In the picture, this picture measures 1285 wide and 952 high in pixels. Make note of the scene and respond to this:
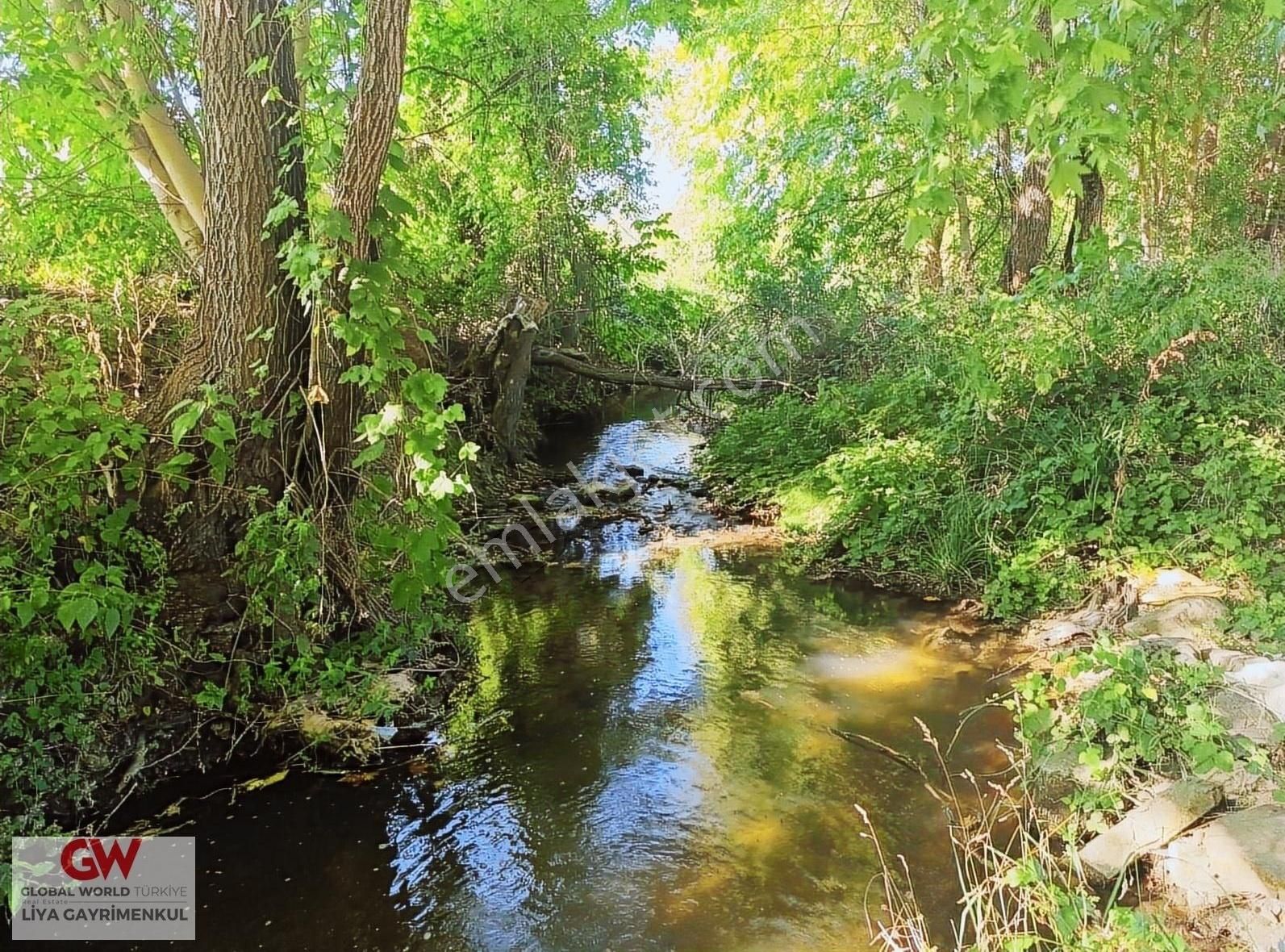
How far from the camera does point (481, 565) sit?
6.90 meters

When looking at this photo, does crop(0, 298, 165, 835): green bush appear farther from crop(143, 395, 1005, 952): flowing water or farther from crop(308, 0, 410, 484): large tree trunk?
crop(308, 0, 410, 484): large tree trunk

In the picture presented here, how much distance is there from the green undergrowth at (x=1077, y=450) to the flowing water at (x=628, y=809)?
825 mm

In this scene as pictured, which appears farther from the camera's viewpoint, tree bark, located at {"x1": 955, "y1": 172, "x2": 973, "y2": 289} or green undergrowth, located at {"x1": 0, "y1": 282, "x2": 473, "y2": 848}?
tree bark, located at {"x1": 955, "y1": 172, "x2": 973, "y2": 289}

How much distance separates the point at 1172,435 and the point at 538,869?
4.90m

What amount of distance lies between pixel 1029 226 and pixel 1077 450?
339 cm

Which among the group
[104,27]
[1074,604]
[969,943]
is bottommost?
[969,943]

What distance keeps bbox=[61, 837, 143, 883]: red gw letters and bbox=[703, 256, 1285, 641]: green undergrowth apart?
505 cm

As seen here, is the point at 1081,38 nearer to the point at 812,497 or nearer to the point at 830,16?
the point at 812,497

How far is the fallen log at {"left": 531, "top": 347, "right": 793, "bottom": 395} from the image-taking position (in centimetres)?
974

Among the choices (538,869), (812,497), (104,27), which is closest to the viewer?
(538,869)

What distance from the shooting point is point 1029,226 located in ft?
26.5

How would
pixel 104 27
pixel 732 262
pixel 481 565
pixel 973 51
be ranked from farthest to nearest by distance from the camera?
1. pixel 732 262
2. pixel 481 565
3. pixel 104 27
4. pixel 973 51

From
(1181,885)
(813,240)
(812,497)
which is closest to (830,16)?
(813,240)

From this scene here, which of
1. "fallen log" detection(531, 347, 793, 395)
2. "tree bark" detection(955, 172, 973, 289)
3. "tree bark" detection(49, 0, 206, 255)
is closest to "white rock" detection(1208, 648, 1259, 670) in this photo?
"tree bark" detection(49, 0, 206, 255)
